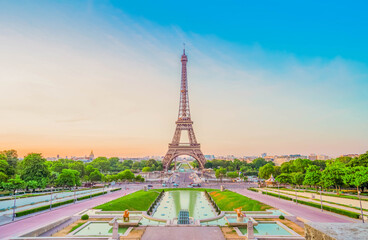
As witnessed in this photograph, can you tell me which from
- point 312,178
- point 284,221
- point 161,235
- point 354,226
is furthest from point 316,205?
point 354,226

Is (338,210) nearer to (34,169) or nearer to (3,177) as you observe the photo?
(3,177)

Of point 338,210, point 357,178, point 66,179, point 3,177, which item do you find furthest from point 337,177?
point 3,177

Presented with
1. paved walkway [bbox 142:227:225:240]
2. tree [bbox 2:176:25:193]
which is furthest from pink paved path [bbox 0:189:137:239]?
tree [bbox 2:176:25:193]

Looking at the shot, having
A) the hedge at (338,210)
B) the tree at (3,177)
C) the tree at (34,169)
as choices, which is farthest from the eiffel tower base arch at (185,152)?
the hedge at (338,210)

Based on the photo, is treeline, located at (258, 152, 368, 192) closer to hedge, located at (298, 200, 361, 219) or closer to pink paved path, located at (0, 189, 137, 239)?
hedge, located at (298, 200, 361, 219)

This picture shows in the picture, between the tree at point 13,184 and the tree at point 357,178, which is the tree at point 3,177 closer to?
the tree at point 13,184
